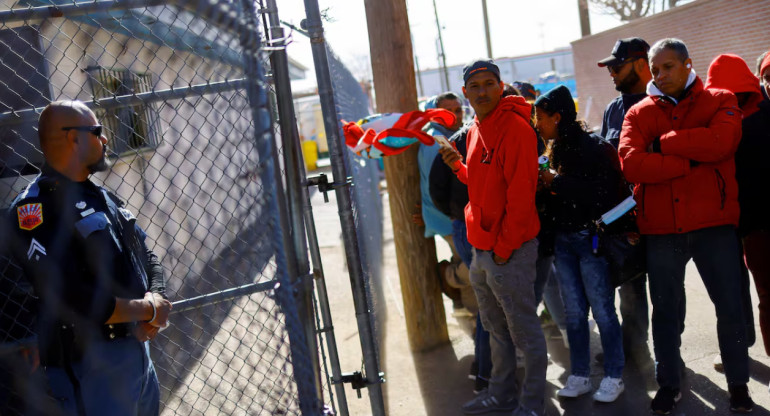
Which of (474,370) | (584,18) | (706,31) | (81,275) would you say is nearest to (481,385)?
(474,370)

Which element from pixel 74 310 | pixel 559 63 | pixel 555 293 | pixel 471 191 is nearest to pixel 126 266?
pixel 74 310

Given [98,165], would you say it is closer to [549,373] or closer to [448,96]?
[448,96]

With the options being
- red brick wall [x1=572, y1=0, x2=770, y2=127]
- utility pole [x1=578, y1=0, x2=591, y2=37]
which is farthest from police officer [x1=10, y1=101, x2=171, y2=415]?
utility pole [x1=578, y1=0, x2=591, y2=37]

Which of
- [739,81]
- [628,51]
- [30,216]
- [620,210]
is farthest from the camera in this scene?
[628,51]

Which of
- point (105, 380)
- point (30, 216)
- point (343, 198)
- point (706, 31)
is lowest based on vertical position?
point (105, 380)

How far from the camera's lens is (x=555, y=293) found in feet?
14.5

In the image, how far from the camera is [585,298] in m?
3.75

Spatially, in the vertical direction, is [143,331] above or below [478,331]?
above

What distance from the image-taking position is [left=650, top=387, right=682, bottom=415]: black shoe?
3459 mm

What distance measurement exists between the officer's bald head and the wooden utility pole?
8.99 ft

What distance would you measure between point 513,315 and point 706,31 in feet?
46.3

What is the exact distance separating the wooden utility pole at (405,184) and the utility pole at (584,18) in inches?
801

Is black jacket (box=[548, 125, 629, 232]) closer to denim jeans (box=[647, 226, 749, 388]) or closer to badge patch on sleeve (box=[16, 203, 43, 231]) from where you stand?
denim jeans (box=[647, 226, 749, 388])

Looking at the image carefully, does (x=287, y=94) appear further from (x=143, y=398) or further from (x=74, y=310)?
(x=143, y=398)
